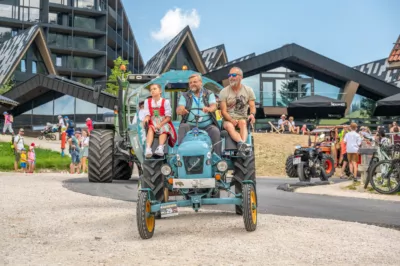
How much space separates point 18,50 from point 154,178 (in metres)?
53.4

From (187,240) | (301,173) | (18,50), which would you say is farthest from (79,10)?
(187,240)

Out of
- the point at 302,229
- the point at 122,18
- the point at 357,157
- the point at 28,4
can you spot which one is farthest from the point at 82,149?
the point at 122,18

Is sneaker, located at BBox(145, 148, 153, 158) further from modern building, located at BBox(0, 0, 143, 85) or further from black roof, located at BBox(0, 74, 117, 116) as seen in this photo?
modern building, located at BBox(0, 0, 143, 85)

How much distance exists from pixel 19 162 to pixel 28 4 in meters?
50.3

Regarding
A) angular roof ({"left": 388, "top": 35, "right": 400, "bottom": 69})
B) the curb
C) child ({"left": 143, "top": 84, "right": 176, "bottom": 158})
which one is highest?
angular roof ({"left": 388, "top": 35, "right": 400, "bottom": 69})

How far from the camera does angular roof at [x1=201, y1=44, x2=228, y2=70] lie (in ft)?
228

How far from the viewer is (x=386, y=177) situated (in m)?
15.1

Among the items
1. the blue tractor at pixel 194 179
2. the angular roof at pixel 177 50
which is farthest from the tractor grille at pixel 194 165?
the angular roof at pixel 177 50

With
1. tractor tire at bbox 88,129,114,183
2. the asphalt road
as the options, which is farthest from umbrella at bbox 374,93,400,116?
tractor tire at bbox 88,129,114,183

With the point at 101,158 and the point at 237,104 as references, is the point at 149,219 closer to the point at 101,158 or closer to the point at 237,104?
the point at 237,104

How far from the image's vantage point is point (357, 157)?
21.3 m

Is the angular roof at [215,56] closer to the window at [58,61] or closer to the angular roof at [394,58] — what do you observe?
the window at [58,61]

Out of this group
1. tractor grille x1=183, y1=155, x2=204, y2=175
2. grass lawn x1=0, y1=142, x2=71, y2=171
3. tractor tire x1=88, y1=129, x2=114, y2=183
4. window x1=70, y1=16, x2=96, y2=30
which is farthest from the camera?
window x1=70, y1=16, x2=96, y2=30

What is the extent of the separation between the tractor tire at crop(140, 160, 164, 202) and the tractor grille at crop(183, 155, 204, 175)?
53 cm
